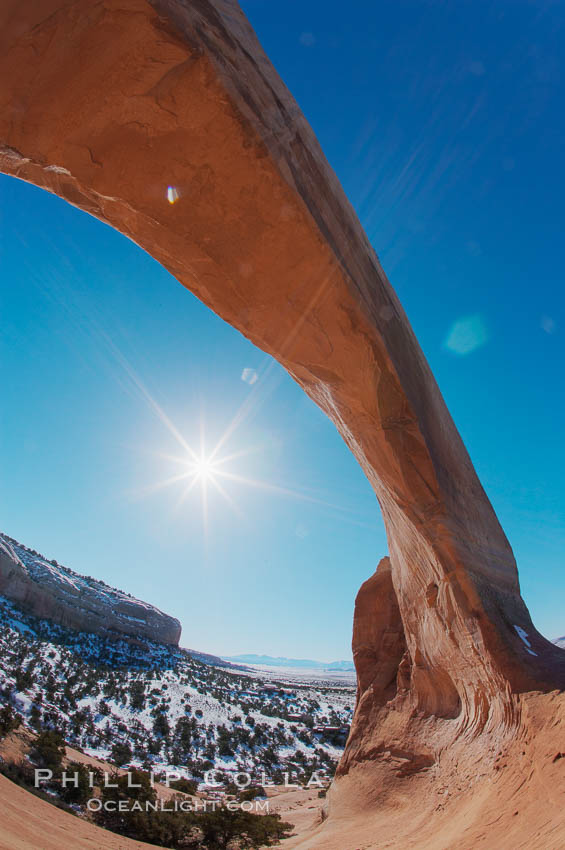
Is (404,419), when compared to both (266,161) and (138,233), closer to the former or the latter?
(266,161)

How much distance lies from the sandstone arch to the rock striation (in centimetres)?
Result: 4996

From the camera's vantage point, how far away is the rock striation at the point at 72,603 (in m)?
46.2

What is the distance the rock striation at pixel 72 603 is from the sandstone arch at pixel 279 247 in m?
50.0

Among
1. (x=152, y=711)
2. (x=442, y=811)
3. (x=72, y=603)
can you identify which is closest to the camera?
(x=442, y=811)

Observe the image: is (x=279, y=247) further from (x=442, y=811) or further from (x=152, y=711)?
(x=152, y=711)

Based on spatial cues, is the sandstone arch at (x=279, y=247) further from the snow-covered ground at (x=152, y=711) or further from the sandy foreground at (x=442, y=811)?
the snow-covered ground at (x=152, y=711)

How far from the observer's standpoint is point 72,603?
51.8m

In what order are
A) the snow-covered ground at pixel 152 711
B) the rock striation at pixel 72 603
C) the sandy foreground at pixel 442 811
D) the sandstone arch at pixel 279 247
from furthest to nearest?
1. the rock striation at pixel 72 603
2. the snow-covered ground at pixel 152 711
3. the sandstone arch at pixel 279 247
4. the sandy foreground at pixel 442 811

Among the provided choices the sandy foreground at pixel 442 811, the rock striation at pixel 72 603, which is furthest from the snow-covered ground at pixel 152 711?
the sandy foreground at pixel 442 811

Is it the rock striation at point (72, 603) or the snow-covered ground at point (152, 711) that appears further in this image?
the rock striation at point (72, 603)

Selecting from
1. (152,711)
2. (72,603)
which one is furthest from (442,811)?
(72,603)

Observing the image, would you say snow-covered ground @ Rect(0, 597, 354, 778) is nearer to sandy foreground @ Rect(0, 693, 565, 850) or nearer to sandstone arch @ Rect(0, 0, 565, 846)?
sandy foreground @ Rect(0, 693, 565, 850)

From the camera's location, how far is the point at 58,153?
14.8 feet

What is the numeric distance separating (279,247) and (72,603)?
58754mm
